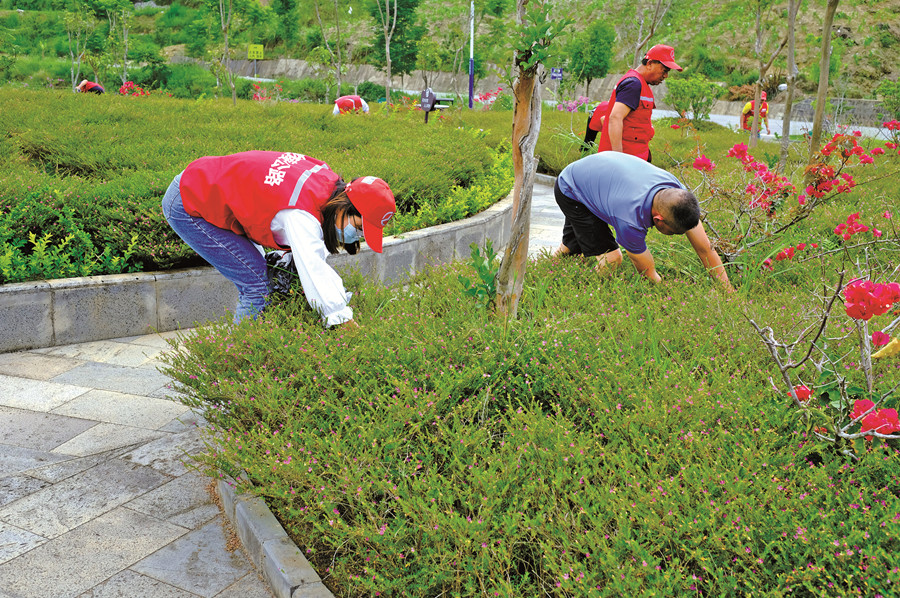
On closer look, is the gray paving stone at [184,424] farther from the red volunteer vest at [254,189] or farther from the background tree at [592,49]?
the background tree at [592,49]

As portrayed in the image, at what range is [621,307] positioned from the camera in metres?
3.77

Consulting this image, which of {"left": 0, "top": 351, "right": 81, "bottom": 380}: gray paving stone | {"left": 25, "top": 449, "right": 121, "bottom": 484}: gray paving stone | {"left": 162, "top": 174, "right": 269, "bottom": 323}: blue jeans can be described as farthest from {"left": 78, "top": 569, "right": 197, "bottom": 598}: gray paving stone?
{"left": 0, "top": 351, "right": 81, "bottom": 380}: gray paving stone

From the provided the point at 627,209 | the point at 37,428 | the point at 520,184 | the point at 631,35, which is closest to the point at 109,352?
the point at 37,428

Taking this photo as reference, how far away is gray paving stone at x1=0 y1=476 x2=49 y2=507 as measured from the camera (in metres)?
2.95

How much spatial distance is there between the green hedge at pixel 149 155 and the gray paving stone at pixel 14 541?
7.77ft

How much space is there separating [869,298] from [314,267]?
2.11m

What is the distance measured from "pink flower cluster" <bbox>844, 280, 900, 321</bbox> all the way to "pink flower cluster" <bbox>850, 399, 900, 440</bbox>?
33 cm

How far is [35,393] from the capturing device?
12.7 ft

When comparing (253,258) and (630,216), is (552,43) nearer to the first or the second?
(630,216)

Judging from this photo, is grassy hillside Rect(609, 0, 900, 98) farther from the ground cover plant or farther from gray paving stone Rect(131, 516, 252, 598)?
gray paving stone Rect(131, 516, 252, 598)

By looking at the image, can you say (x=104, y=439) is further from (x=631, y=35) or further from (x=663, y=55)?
(x=631, y=35)

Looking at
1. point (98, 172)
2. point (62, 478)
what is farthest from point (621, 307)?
point (98, 172)

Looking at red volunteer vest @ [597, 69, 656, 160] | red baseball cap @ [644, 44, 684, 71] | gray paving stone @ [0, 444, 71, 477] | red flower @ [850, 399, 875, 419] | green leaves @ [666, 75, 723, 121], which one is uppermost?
green leaves @ [666, 75, 723, 121]

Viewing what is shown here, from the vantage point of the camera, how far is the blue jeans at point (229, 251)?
3.68 metres
